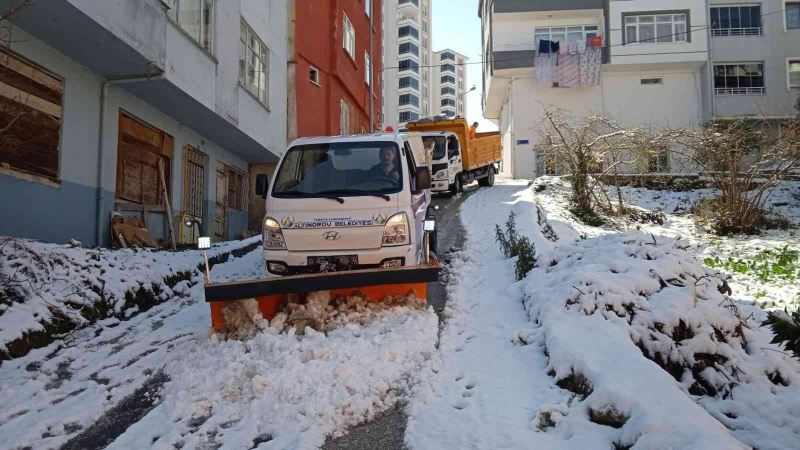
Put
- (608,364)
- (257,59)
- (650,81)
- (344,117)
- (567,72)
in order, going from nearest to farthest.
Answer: (608,364), (257,59), (344,117), (567,72), (650,81)

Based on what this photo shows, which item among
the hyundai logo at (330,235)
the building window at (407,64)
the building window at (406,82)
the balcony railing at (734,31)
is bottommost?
the hyundai logo at (330,235)

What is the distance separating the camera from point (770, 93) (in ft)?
108

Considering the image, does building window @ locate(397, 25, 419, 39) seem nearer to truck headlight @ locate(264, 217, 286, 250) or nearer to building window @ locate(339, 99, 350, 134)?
building window @ locate(339, 99, 350, 134)

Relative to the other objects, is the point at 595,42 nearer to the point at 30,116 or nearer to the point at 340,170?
the point at 340,170

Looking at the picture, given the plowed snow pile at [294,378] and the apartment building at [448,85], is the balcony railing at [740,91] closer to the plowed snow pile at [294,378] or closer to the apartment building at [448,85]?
the plowed snow pile at [294,378]

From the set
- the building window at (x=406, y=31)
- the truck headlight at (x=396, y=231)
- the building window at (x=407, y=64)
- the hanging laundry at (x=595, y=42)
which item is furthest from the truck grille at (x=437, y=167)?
the building window at (x=406, y=31)

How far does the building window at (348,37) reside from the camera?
23.7 metres

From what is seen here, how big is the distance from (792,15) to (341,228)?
37.4 meters

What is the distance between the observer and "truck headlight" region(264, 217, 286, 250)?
21.5 feet

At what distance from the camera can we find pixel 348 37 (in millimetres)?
24688

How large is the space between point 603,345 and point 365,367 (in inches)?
80.3

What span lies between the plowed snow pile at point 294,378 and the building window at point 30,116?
4.86 metres

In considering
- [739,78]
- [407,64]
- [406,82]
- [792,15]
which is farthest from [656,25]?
[406,82]

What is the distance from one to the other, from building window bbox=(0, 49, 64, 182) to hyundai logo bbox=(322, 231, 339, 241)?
445 centimetres
